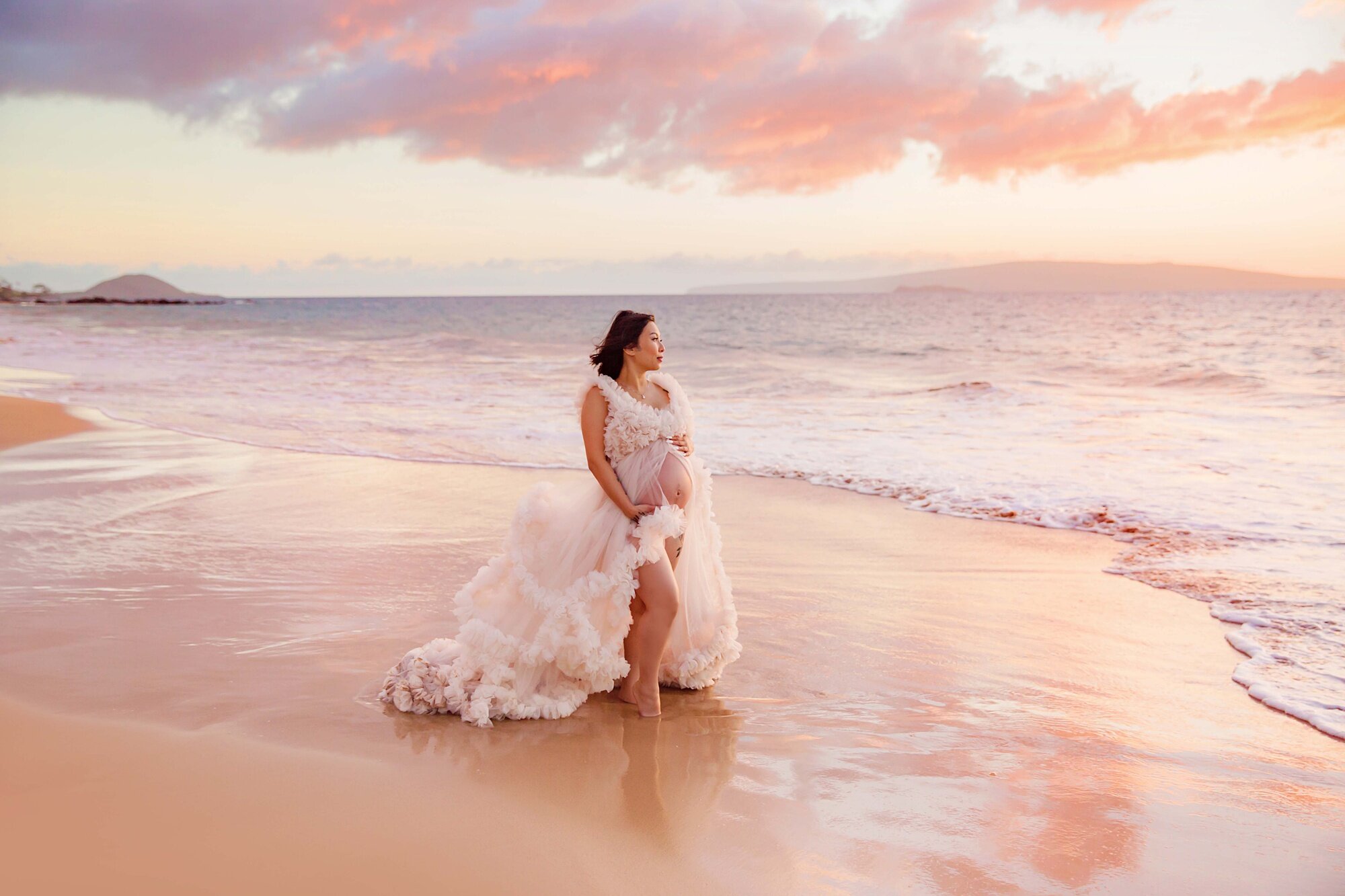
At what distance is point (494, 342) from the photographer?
38750 millimetres

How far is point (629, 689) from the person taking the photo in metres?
4.30

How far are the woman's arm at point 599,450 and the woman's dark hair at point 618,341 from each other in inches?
4.7

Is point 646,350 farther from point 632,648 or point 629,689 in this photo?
point 629,689

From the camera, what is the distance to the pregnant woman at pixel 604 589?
401 centimetres

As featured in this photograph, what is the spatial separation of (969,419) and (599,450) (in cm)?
1176

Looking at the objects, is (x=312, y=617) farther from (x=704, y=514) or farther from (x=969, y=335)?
(x=969, y=335)

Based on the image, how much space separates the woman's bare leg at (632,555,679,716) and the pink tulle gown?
64 mm

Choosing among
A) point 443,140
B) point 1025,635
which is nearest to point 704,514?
point 1025,635

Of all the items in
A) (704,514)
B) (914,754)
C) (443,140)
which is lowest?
(914,754)

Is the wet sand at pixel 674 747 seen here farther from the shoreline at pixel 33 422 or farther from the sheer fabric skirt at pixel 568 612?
the shoreline at pixel 33 422

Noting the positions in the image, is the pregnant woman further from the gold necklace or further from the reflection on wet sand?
the reflection on wet sand

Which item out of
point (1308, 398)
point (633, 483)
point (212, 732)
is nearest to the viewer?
point (212, 732)

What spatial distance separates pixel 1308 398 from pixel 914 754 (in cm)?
1773

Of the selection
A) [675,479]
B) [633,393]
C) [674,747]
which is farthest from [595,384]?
[674,747]
